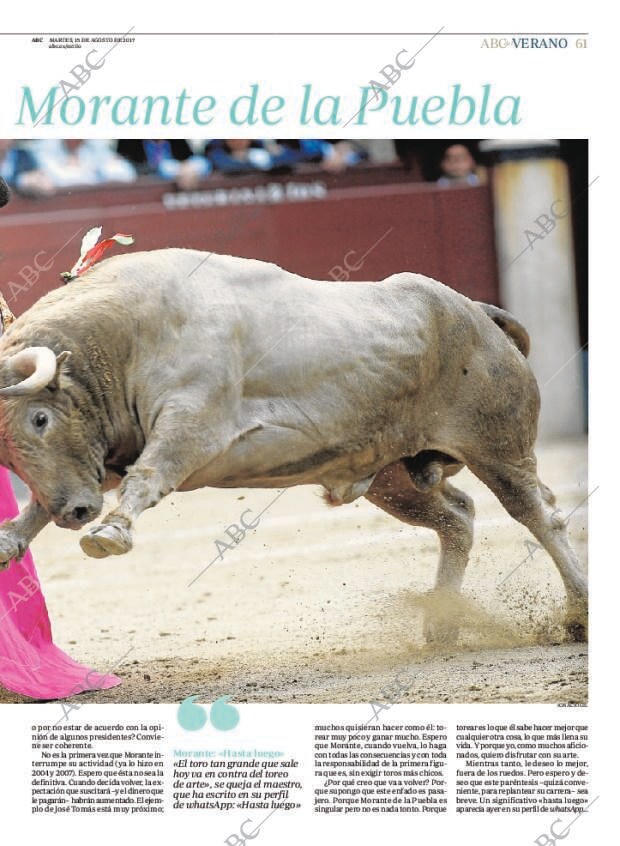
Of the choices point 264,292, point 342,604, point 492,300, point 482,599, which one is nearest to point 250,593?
point 342,604

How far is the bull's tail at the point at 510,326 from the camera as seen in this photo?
4918 millimetres

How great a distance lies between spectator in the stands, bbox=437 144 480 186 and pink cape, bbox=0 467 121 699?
10.2 feet

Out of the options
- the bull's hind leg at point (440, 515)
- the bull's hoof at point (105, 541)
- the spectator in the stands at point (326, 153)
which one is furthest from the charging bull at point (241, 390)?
the spectator in the stands at point (326, 153)

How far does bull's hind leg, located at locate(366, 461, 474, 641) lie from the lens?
5109 mm

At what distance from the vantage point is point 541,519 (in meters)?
4.95

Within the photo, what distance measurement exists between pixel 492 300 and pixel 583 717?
97.2 inches

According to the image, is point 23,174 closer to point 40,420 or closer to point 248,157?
point 248,157

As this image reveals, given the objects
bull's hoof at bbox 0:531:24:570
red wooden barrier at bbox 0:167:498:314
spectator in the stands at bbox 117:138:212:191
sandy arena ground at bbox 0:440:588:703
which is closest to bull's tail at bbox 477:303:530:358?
sandy arena ground at bbox 0:440:588:703

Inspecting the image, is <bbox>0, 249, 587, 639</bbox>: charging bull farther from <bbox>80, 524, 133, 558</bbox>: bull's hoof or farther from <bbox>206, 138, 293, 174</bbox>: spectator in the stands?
<bbox>206, 138, 293, 174</bbox>: spectator in the stands

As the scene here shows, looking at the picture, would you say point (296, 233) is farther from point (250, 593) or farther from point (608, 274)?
point (608, 274)

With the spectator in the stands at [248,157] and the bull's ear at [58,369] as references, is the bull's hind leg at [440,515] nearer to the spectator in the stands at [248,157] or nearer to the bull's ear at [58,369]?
the bull's ear at [58,369]

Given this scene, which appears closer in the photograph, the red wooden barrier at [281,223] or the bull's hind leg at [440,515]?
the bull's hind leg at [440,515]

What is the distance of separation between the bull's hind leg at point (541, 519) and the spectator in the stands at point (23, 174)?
114 inches

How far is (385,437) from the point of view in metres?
4.50
